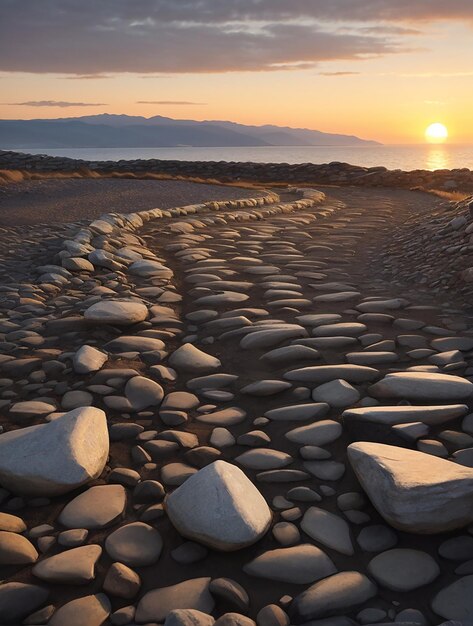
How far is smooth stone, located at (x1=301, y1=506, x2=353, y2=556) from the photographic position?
190 centimetres

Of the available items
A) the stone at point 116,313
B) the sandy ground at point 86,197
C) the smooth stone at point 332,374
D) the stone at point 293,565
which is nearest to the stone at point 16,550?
the stone at point 293,565

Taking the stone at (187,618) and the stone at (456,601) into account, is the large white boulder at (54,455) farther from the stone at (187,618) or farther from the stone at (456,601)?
the stone at (456,601)

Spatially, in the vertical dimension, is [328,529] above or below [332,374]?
below

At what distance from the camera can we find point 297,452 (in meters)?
2.42

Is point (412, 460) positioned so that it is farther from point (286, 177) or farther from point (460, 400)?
point (286, 177)

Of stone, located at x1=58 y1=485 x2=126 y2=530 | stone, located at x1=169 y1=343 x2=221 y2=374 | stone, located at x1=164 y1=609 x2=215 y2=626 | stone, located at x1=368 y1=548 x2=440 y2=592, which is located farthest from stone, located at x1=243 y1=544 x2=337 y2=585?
stone, located at x1=169 y1=343 x2=221 y2=374

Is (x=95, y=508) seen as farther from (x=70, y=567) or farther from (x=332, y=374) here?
(x=332, y=374)

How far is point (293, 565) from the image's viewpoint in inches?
70.7

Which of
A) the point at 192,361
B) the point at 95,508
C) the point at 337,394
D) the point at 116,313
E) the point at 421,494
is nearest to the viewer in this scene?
the point at 421,494

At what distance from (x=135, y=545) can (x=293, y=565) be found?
489 millimetres

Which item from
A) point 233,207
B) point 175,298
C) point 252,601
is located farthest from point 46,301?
point 233,207

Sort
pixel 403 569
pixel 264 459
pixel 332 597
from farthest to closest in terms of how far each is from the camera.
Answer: pixel 264 459 → pixel 403 569 → pixel 332 597

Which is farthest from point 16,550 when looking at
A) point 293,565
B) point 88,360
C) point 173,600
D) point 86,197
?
point 86,197

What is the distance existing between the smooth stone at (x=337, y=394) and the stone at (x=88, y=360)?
3.71 ft
